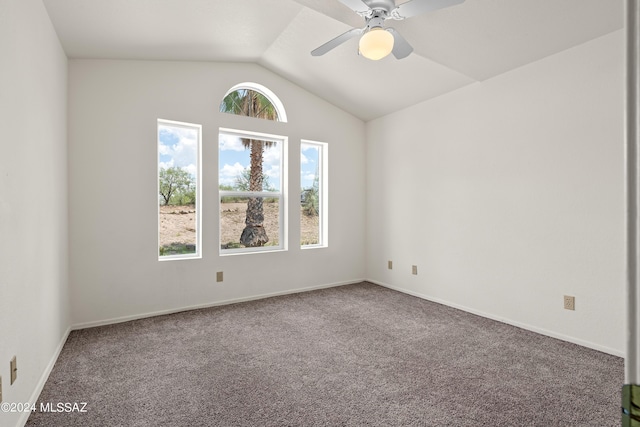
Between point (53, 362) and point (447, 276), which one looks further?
point (447, 276)

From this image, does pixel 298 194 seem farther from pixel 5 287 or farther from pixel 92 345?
pixel 5 287

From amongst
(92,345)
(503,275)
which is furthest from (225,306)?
(503,275)

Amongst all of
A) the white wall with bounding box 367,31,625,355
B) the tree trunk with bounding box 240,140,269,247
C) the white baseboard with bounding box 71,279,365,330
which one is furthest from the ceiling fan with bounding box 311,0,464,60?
the white baseboard with bounding box 71,279,365,330

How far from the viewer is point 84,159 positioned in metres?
3.19

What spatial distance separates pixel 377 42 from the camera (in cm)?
213

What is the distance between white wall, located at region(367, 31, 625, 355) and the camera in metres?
2.63

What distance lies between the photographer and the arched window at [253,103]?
4.05m

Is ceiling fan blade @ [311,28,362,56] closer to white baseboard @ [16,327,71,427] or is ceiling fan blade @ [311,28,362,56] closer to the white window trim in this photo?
the white window trim

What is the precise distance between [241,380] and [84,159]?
8.01 feet

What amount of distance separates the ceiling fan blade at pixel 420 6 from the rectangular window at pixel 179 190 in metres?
2.43

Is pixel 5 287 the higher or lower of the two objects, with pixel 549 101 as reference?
lower

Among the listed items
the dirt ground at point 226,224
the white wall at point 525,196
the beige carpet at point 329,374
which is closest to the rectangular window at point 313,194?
the dirt ground at point 226,224

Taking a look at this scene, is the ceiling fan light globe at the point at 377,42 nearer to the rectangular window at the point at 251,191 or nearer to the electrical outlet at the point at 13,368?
the rectangular window at the point at 251,191

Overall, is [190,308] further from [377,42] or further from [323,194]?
[377,42]
